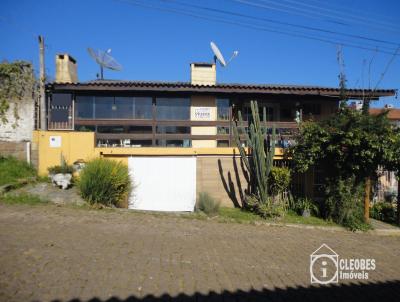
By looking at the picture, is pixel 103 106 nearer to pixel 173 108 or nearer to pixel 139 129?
pixel 139 129

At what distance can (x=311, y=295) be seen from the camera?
4.88m

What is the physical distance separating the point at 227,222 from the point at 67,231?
4.44 m

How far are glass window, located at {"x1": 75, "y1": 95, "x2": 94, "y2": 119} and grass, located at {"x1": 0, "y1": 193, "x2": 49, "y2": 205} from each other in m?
4.33

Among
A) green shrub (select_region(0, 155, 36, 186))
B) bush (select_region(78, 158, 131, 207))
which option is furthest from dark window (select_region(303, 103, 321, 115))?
green shrub (select_region(0, 155, 36, 186))

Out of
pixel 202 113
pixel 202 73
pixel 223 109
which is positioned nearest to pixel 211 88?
pixel 202 113

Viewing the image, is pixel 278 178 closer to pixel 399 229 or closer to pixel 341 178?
pixel 341 178

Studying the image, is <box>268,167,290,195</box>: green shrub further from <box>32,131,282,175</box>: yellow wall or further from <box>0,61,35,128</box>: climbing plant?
<box>0,61,35,128</box>: climbing plant

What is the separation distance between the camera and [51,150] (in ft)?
37.2

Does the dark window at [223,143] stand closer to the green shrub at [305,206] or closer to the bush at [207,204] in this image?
the bush at [207,204]

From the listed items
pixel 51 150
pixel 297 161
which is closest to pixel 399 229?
pixel 297 161

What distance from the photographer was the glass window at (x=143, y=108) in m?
13.3

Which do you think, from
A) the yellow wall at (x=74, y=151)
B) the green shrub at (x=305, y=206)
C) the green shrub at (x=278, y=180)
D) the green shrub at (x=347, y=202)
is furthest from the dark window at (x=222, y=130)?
the green shrub at (x=347, y=202)

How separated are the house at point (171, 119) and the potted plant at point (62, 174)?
49 cm

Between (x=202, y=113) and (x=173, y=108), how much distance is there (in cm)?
127
